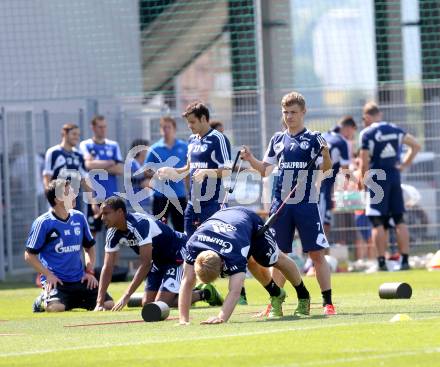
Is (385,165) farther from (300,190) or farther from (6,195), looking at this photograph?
(300,190)

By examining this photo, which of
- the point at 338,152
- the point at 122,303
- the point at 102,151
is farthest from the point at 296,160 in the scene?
the point at 102,151

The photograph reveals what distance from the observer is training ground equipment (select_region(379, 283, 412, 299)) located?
13.2 m

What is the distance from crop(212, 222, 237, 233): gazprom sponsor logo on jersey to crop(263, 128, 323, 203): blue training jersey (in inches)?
46.1

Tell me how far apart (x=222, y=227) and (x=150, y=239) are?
254 cm

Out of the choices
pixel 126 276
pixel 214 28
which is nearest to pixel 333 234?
pixel 126 276

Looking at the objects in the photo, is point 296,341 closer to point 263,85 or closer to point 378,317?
point 378,317

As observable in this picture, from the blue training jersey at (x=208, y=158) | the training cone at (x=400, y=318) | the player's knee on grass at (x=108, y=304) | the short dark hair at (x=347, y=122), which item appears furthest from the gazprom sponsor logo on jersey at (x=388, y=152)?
the training cone at (x=400, y=318)

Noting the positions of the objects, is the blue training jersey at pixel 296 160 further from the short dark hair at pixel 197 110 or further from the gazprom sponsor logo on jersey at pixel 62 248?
the gazprom sponsor logo on jersey at pixel 62 248

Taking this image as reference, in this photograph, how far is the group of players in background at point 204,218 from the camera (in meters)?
11.1

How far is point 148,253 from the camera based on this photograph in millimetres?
13312

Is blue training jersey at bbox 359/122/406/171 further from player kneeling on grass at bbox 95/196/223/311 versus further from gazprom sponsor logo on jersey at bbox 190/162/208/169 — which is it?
player kneeling on grass at bbox 95/196/223/311

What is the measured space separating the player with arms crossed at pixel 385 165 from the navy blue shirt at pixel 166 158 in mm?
2589

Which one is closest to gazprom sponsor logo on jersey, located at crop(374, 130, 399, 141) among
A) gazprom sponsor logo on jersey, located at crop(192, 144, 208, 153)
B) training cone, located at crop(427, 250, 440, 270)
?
training cone, located at crop(427, 250, 440, 270)

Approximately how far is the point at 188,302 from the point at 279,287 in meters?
1.32
